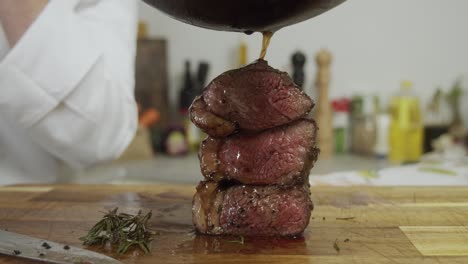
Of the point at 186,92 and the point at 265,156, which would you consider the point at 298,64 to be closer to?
the point at 186,92

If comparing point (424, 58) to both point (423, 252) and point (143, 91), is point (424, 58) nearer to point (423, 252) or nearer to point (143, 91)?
point (143, 91)

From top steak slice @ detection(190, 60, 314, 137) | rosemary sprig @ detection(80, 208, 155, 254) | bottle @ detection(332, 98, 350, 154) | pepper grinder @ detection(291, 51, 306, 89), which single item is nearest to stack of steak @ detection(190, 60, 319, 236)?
top steak slice @ detection(190, 60, 314, 137)

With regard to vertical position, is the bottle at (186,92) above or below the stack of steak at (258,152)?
above

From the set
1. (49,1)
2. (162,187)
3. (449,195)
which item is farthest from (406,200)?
(49,1)

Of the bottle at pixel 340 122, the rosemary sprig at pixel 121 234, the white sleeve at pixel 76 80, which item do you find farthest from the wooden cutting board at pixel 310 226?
the bottle at pixel 340 122


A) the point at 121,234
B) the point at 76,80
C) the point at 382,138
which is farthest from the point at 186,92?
the point at 121,234

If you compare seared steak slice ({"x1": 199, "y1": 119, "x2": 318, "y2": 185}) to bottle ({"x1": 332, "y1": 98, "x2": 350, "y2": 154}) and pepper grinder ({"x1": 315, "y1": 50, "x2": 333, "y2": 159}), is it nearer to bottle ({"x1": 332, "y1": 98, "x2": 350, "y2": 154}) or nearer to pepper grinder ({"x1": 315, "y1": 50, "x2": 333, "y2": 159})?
pepper grinder ({"x1": 315, "y1": 50, "x2": 333, "y2": 159})

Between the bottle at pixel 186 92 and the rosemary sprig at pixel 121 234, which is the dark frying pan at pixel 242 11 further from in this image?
the bottle at pixel 186 92

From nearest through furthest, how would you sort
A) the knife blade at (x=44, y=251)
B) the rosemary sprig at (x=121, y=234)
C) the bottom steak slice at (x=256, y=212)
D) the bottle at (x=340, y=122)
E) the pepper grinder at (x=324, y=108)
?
the knife blade at (x=44, y=251), the rosemary sprig at (x=121, y=234), the bottom steak slice at (x=256, y=212), the pepper grinder at (x=324, y=108), the bottle at (x=340, y=122)

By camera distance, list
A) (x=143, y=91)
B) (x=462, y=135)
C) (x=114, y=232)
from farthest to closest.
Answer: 1. (x=143, y=91)
2. (x=462, y=135)
3. (x=114, y=232)
